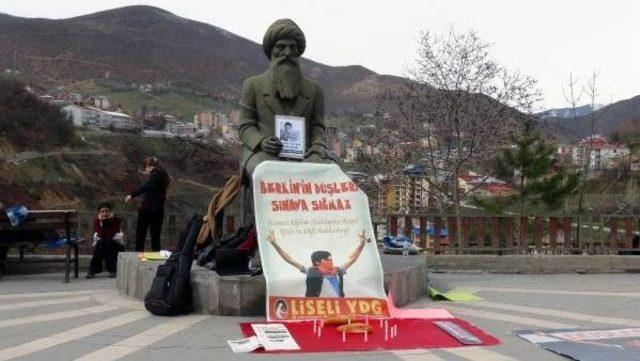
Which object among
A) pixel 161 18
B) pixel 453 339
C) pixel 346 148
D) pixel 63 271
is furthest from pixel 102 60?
pixel 453 339

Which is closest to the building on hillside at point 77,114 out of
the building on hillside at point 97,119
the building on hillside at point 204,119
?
the building on hillside at point 97,119

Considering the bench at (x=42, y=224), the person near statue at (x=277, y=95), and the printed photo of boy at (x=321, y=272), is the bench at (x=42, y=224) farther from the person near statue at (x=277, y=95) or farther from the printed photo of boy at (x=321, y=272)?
the printed photo of boy at (x=321, y=272)

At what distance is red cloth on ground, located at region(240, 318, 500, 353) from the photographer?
5508 millimetres

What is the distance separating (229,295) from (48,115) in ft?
198

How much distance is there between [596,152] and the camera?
2377 cm

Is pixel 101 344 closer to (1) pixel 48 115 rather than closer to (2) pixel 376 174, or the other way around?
(2) pixel 376 174

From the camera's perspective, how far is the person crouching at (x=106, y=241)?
10469 millimetres

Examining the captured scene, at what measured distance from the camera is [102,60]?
99688 mm

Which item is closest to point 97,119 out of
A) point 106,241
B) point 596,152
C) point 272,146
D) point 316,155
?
point 596,152

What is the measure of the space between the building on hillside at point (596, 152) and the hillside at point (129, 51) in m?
51.1

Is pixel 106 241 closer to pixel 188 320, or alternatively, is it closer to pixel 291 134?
pixel 291 134

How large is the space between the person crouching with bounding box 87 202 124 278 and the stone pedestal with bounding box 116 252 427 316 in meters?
1.63

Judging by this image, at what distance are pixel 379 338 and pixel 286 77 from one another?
3235 millimetres

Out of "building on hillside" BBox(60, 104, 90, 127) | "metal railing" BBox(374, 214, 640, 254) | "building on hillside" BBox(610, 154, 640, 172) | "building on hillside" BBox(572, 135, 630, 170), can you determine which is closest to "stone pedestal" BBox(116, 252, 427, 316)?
"metal railing" BBox(374, 214, 640, 254)
